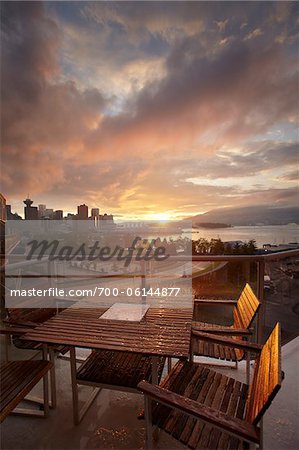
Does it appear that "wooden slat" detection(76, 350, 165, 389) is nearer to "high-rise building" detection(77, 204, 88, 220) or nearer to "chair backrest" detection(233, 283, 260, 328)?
"chair backrest" detection(233, 283, 260, 328)

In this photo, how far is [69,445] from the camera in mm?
1692

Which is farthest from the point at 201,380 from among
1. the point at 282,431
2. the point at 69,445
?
the point at 69,445

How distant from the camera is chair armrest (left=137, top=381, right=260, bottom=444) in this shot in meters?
0.99

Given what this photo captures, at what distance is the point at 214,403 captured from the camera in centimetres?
142

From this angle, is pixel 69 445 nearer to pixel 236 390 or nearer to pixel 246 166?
pixel 236 390

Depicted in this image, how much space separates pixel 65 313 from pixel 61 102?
3.81m

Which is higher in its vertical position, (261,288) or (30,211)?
(30,211)

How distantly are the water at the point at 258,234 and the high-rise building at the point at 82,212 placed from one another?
7.76 ft

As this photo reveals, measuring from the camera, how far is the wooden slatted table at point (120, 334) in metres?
1.52

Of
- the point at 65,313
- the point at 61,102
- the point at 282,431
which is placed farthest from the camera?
the point at 61,102

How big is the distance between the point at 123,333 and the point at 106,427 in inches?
30.0

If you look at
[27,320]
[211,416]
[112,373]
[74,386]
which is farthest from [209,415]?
[27,320]

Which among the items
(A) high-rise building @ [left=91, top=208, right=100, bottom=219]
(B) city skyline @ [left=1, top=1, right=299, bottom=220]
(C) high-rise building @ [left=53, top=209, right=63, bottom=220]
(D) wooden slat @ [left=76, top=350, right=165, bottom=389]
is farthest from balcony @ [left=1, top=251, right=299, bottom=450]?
(B) city skyline @ [left=1, top=1, right=299, bottom=220]

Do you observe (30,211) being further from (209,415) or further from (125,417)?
(209,415)
